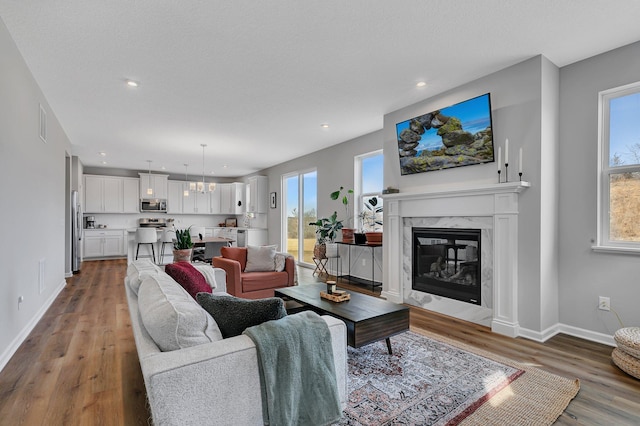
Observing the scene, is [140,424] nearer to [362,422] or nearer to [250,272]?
[362,422]

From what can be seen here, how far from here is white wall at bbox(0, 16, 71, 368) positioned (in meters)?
2.55

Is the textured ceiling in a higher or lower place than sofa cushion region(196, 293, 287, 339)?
higher

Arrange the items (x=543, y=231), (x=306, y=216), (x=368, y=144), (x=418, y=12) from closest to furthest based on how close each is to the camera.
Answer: (x=418, y=12) < (x=543, y=231) < (x=368, y=144) < (x=306, y=216)

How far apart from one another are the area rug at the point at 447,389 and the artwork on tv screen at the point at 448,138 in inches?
79.0

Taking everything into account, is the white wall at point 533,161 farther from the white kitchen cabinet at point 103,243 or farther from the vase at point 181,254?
the white kitchen cabinet at point 103,243

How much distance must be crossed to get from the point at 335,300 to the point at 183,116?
3.48 metres

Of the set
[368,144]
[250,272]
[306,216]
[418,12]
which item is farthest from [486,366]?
[306,216]

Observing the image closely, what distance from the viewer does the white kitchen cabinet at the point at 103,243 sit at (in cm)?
842

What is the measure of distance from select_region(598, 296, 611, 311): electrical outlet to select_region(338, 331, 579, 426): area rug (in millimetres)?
1106

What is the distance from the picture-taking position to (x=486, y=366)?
8.06 feet

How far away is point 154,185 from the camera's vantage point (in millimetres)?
9461

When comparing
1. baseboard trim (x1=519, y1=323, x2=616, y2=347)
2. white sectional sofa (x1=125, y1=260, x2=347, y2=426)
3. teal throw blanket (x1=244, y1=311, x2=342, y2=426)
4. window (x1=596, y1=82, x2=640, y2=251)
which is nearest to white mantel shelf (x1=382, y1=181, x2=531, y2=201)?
window (x1=596, y1=82, x2=640, y2=251)

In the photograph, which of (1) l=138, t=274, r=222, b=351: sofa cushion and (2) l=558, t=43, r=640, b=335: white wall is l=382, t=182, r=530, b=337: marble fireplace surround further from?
(1) l=138, t=274, r=222, b=351: sofa cushion

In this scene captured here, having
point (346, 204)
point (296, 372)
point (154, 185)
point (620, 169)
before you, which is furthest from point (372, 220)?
point (154, 185)
